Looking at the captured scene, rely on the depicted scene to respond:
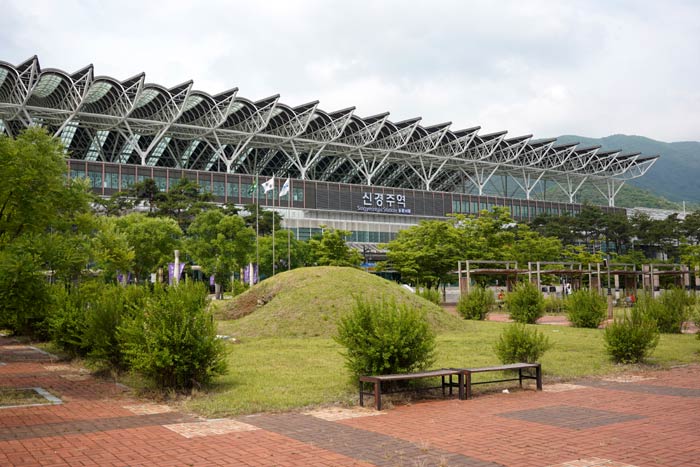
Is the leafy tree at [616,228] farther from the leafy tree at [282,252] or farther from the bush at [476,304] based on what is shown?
the bush at [476,304]

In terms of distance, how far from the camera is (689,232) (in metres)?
95.4

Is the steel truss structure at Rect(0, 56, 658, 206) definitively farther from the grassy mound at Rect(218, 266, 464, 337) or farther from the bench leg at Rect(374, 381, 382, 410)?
the bench leg at Rect(374, 381, 382, 410)

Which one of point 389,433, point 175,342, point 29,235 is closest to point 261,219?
point 29,235

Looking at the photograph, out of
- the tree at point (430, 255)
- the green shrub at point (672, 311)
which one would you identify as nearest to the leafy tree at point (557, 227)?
the tree at point (430, 255)

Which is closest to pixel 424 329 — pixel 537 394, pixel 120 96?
pixel 537 394

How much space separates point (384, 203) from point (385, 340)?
80.6 m

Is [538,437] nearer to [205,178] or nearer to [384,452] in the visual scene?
[384,452]

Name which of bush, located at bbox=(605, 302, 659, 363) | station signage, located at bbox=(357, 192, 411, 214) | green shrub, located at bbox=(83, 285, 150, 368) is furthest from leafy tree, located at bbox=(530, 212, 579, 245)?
green shrub, located at bbox=(83, 285, 150, 368)

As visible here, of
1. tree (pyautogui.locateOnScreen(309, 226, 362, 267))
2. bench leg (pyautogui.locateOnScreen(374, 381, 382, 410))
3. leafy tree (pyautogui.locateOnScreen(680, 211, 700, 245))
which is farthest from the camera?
leafy tree (pyautogui.locateOnScreen(680, 211, 700, 245))

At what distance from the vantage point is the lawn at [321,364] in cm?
1102

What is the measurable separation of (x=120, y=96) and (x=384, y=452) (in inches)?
2899

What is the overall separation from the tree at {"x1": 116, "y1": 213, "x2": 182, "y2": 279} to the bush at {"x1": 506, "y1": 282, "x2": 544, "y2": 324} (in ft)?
98.7

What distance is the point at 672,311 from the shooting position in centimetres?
2372

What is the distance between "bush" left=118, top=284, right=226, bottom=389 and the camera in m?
11.3
